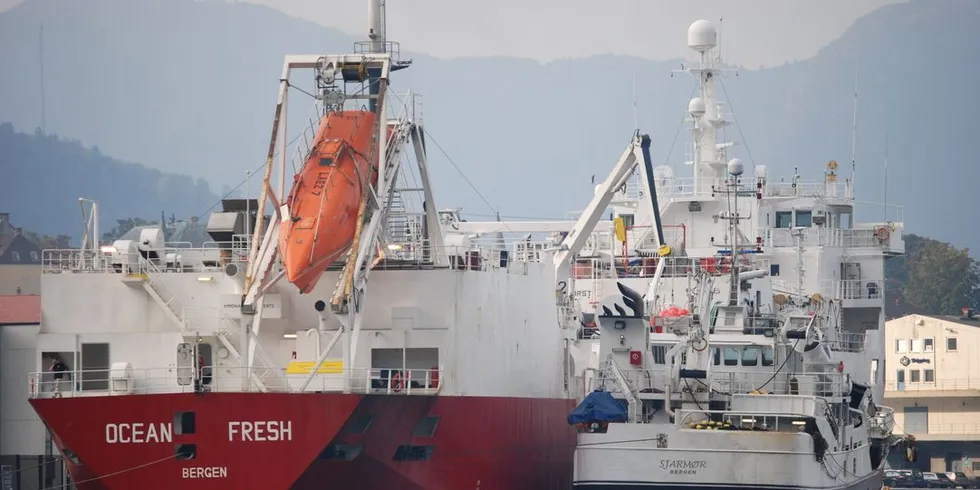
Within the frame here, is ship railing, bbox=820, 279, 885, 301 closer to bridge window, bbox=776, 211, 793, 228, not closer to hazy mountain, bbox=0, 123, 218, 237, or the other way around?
bridge window, bbox=776, 211, 793, 228

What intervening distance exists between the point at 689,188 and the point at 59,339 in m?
32.2

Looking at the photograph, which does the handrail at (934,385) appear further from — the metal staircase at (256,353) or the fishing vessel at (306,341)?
the metal staircase at (256,353)

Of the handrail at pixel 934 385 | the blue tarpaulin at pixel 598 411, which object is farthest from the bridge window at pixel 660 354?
the handrail at pixel 934 385

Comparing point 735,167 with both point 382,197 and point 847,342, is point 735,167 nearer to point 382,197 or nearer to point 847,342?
point 847,342

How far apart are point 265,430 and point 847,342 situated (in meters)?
22.4

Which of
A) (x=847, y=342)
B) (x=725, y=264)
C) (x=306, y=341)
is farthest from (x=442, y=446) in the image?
(x=725, y=264)

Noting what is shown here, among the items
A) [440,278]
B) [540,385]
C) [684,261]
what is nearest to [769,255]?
[684,261]

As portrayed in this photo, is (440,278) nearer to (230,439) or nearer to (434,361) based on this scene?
(434,361)

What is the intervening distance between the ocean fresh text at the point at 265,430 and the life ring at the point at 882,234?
34.5m

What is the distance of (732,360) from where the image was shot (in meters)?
46.6

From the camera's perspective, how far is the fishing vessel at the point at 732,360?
42.0 meters

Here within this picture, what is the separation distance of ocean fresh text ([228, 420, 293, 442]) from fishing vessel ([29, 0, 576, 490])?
5 centimetres

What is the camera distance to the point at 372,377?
4012 cm

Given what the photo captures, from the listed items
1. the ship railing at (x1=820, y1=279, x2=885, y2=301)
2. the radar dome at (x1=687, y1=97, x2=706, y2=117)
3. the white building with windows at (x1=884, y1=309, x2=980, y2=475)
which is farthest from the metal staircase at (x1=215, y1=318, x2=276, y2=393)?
the white building with windows at (x1=884, y1=309, x2=980, y2=475)
